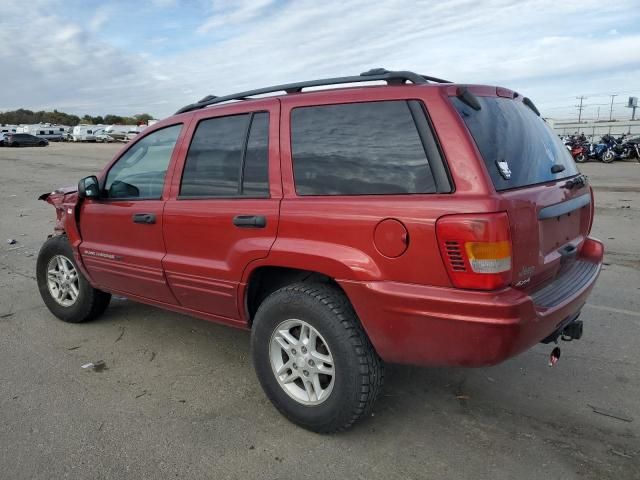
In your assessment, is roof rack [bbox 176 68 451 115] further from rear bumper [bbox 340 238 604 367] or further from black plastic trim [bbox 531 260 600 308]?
black plastic trim [bbox 531 260 600 308]

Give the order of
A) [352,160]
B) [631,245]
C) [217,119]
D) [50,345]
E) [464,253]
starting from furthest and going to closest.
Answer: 1. [631,245]
2. [50,345]
3. [217,119]
4. [352,160]
5. [464,253]

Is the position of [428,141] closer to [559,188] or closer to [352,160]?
[352,160]

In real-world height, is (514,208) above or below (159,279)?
above

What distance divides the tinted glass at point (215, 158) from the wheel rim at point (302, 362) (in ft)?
3.01

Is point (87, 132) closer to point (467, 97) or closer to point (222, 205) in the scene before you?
point (222, 205)

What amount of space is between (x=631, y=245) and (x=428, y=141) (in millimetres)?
6127

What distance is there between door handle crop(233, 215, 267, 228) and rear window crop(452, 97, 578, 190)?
121cm

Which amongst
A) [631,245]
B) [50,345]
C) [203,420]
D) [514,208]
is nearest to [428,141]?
[514,208]

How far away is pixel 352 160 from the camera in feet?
9.14

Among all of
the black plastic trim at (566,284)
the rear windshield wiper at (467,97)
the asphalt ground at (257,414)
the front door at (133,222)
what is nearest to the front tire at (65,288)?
the asphalt ground at (257,414)

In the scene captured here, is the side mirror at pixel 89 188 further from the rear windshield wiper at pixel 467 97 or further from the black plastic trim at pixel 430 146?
the rear windshield wiper at pixel 467 97

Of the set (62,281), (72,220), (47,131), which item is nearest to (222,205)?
(72,220)

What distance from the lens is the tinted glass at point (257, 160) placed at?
123 inches

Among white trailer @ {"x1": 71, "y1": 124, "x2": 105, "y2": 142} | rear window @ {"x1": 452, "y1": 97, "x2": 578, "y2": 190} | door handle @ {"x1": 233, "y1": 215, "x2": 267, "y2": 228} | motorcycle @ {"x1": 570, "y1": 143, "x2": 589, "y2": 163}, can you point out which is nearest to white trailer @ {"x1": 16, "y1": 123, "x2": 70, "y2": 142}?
white trailer @ {"x1": 71, "y1": 124, "x2": 105, "y2": 142}
